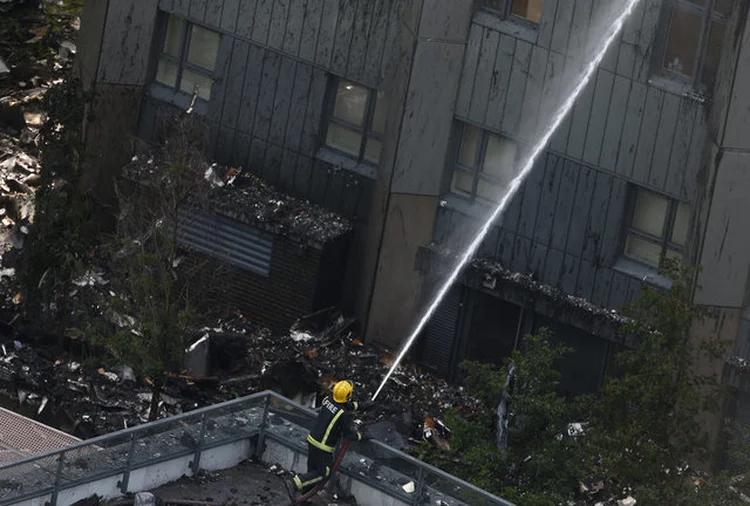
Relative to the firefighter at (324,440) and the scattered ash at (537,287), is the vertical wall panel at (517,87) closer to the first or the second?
the scattered ash at (537,287)

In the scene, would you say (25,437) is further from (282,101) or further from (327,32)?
(327,32)

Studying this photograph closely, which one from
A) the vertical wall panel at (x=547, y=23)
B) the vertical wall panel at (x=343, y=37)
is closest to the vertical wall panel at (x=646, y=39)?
the vertical wall panel at (x=547, y=23)

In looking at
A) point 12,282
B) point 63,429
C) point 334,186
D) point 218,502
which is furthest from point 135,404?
point 218,502

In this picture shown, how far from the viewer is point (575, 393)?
26219 mm

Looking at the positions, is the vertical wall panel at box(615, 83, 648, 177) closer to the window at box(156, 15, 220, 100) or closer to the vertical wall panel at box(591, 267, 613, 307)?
the vertical wall panel at box(591, 267, 613, 307)

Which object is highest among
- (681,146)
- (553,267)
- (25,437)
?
(681,146)

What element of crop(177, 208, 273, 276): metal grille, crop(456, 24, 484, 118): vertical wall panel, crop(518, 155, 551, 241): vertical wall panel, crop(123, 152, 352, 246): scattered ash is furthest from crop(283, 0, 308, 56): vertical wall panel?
crop(518, 155, 551, 241): vertical wall panel

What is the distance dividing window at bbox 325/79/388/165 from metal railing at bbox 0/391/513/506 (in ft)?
30.3

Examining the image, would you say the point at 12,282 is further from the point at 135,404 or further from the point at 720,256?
the point at 720,256

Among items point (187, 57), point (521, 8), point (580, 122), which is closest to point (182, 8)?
point (187, 57)

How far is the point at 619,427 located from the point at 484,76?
732 cm

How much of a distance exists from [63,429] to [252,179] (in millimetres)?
5934

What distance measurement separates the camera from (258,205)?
27.9m

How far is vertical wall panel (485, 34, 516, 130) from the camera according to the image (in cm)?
2569
